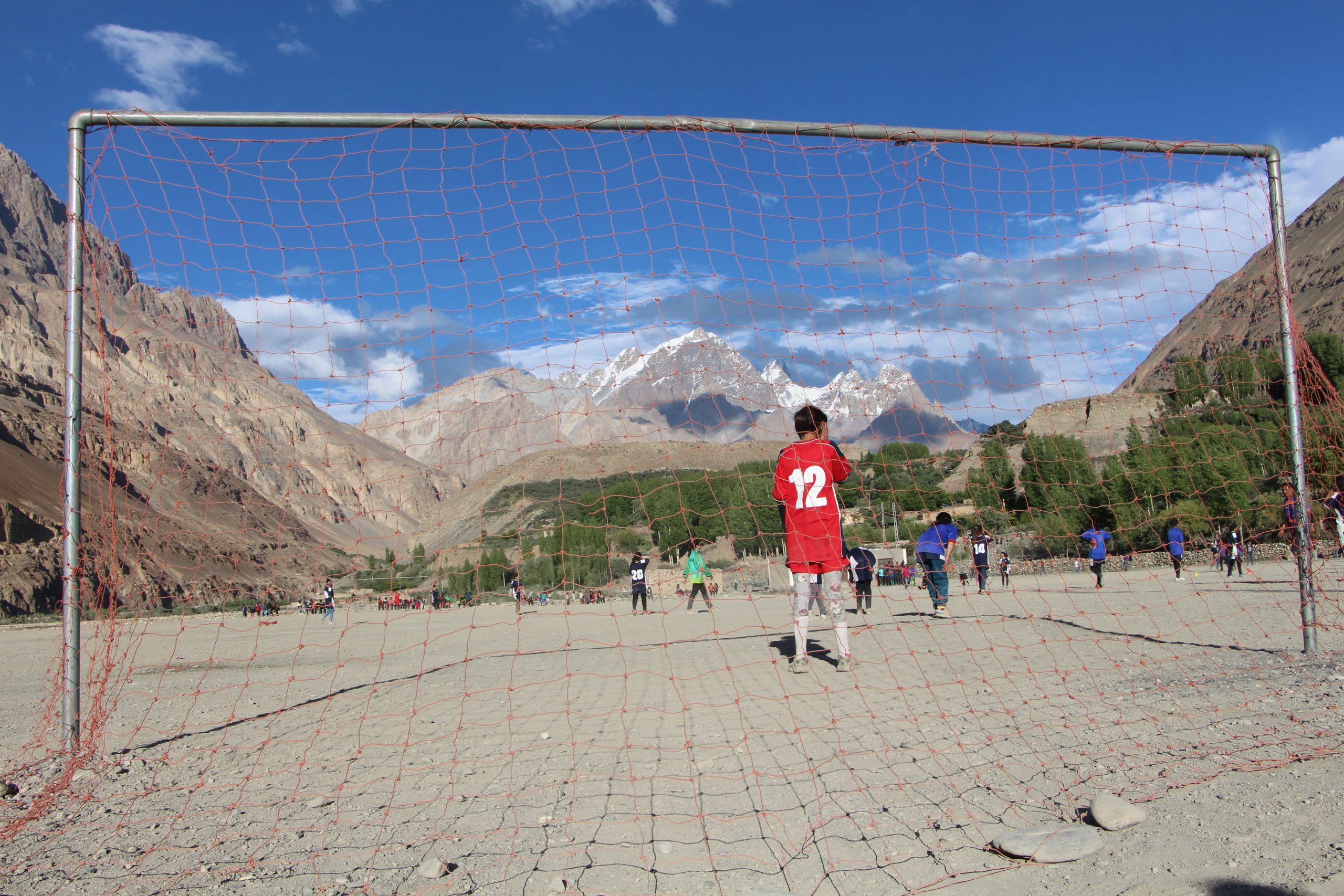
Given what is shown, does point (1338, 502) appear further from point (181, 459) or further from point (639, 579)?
point (639, 579)

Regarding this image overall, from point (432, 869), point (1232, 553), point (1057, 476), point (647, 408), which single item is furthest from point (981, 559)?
point (432, 869)

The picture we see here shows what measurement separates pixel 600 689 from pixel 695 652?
2145 mm

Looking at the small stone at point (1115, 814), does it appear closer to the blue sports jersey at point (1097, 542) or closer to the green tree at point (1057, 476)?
the green tree at point (1057, 476)

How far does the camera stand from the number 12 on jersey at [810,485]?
566cm

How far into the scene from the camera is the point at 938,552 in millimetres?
9828

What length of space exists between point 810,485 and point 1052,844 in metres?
3.04

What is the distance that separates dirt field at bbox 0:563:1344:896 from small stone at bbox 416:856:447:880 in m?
0.02

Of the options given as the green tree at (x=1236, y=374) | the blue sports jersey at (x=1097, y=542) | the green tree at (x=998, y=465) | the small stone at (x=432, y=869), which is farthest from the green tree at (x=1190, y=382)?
the small stone at (x=432, y=869)

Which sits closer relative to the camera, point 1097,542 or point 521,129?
point 521,129

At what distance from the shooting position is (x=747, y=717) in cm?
493

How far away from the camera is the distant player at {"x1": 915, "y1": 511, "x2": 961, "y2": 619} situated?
9.74 m

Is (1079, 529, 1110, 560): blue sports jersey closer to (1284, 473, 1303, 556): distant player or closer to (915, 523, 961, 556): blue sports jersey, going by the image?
(915, 523, 961, 556): blue sports jersey

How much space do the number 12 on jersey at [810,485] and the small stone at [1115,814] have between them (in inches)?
109

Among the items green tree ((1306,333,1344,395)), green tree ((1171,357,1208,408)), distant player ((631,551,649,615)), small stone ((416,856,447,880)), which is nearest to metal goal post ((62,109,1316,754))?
green tree ((1171,357,1208,408))
